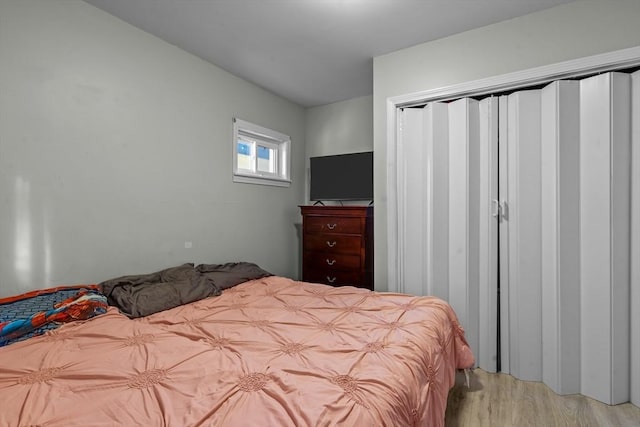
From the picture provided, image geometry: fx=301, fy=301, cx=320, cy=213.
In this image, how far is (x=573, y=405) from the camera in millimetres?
1780

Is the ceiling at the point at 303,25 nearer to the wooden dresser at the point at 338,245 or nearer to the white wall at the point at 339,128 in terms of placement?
the white wall at the point at 339,128

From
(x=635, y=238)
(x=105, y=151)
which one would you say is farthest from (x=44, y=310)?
(x=635, y=238)

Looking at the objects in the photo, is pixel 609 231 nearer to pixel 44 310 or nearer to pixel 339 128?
pixel 339 128

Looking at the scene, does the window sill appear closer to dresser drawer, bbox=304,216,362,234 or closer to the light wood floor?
dresser drawer, bbox=304,216,362,234

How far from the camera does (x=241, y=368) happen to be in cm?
104

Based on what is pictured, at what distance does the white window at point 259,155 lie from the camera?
9.99 feet

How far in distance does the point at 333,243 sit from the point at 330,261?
0.63 ft

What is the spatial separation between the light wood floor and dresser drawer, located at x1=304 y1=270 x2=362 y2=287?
1.21 metres

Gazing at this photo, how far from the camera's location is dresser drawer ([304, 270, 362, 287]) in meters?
2.96

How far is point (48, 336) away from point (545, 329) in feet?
9.11

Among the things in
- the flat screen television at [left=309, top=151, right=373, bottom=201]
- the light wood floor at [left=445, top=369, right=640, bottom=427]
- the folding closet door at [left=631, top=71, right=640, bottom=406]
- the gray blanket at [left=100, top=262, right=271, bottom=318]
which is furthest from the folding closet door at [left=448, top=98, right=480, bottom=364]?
the gray blanket at [left=100, top=262, right=271, bottom=318]

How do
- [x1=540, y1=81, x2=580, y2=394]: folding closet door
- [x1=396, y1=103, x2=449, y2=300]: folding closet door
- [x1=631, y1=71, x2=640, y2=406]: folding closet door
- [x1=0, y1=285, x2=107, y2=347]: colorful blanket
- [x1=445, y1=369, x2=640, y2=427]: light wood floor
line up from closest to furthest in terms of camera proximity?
[x1=0, y1=285, x2=107, y2=347]: colorful blanket → [x1=445, y1=369, x2=640, y2=427]: light wood floor → [x1=631, y1=71, x2=640, y2=406]: folding closet door → [x1=540, y1=81, x2=580, y2=394]: folding closet door → [x1=396, y1=103, x2=449, y2=300]: folding closet door

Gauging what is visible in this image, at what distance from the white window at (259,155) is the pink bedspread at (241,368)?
175 centimetres

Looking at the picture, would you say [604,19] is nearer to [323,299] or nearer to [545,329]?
[545,329]
